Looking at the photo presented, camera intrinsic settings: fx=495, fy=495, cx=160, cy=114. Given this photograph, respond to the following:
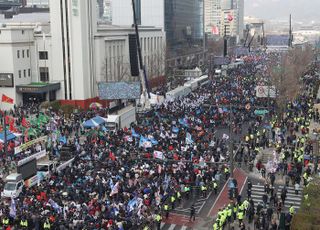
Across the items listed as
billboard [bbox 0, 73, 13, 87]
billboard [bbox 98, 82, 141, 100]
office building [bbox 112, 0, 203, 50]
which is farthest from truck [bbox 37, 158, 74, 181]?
office building [bbox 112, 0, 203, 50]

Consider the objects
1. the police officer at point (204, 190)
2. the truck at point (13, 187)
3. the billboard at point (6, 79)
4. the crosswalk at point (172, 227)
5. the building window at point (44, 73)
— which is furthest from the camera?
the building window at point (44, 73)

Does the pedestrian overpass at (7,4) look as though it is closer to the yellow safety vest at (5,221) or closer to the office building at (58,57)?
the office building at (58,57)

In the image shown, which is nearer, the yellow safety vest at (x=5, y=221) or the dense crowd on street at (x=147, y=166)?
the yellow safety vest at (x=5, y=221)

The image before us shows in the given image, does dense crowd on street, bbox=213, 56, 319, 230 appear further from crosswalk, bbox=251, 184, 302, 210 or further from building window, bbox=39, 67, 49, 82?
building window, bbox=39, 67, 49, 82

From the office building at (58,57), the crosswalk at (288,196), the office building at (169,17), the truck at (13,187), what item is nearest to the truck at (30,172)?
the truck at (13,187)

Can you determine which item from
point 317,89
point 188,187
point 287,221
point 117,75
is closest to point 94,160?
point 188,187

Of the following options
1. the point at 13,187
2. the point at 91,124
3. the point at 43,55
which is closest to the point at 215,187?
the point at 13,187

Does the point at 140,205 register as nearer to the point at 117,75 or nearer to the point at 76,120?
the point at 76,120
